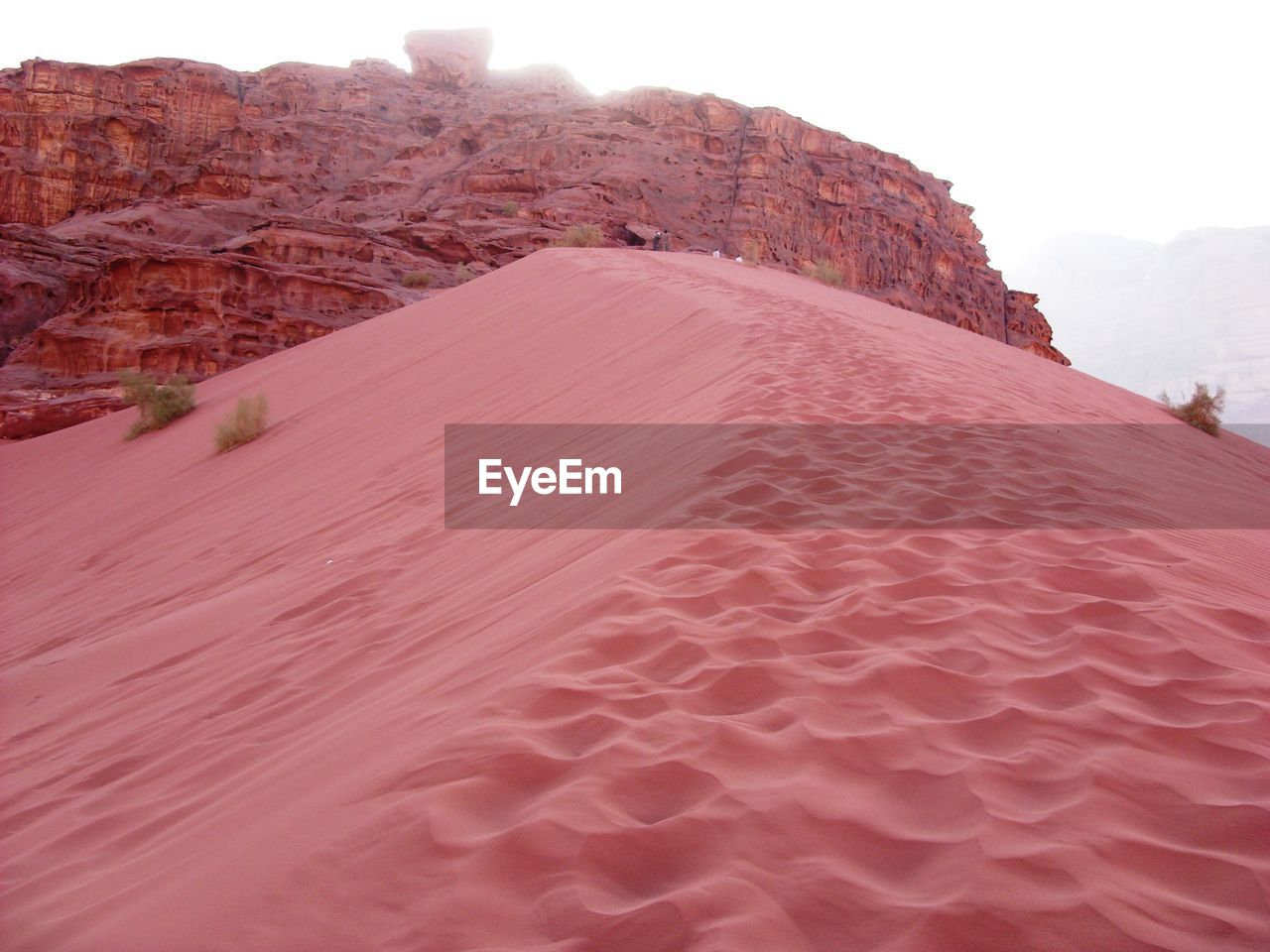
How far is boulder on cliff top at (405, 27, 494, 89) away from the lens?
192 ft

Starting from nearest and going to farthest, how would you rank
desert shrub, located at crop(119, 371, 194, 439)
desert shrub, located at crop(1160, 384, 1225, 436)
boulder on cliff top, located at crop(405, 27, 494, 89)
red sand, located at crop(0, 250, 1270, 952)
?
red sand, located at crop(0, 250, 1270, 952)
desert shrub, located at crop(1160, 384, 1225, 436)
desert shrub, located at crop(119, 371, 194, 439)
boulder on cliff top, located at crop(405, 27, 494, 89)

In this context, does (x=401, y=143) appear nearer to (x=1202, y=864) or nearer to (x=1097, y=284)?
(x=1202, y=864)

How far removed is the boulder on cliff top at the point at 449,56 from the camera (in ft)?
192

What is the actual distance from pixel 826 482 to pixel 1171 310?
15803 centimetres

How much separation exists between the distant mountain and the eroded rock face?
6767 cm

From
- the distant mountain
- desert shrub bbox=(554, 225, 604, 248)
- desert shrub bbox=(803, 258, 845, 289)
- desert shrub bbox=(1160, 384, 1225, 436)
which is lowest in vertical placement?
desert shrub bbox=(1160, 384, 1225, 436)

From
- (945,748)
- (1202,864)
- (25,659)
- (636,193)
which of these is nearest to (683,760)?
(945,748)

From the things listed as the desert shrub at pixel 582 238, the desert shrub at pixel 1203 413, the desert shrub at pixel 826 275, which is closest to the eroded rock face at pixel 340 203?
the desert shrub at pixel 582 238

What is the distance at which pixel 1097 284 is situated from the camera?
531 feet

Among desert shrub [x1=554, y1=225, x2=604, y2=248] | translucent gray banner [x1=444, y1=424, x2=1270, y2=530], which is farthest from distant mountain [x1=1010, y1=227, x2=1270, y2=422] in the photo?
translucent gray banner [x1=444, y1=424, x2=1270, y2=530]

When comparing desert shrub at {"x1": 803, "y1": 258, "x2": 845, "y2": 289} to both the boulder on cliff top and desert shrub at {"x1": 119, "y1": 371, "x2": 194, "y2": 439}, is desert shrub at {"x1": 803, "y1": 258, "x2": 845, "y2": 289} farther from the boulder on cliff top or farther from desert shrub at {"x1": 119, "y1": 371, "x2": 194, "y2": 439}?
the boulder on cliff top

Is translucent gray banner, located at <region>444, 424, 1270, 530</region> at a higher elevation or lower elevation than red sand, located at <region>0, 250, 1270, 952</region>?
higher

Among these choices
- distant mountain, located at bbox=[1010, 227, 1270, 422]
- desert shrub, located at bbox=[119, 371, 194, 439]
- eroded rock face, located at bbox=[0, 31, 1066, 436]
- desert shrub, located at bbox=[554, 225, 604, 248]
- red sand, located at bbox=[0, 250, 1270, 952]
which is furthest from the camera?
distant mountain, located at bbox=[1010, 227, 1270, 422]

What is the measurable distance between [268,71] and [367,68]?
10.1m
